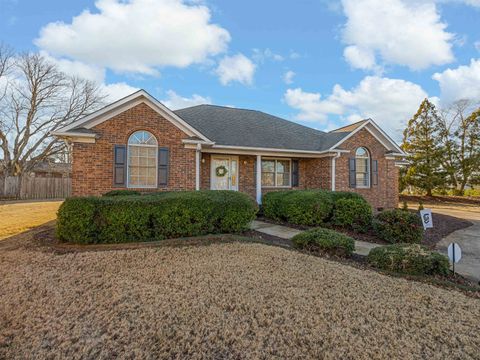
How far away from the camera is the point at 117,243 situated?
6.36 m

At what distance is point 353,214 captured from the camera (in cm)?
864

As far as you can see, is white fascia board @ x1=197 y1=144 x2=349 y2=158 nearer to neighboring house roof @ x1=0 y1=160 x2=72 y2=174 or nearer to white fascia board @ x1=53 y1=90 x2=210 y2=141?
white fascia board @ x1=53 y1=90 x2=210 y2=141

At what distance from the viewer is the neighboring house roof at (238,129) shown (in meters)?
9.32

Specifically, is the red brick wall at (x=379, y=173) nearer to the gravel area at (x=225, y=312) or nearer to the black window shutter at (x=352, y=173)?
the black window shutter at (x=352, y=173)

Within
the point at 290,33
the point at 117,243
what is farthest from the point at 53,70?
the point at 117,243

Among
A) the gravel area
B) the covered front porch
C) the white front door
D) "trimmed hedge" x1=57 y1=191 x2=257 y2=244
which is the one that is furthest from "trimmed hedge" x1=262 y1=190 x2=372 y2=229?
the gravel area

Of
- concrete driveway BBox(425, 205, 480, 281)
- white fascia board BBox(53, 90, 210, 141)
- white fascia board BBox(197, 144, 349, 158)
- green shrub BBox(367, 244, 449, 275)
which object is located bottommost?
concrete driveway BBox(425, 205, 480, 281)

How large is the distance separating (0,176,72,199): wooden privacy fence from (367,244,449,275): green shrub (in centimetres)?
2701

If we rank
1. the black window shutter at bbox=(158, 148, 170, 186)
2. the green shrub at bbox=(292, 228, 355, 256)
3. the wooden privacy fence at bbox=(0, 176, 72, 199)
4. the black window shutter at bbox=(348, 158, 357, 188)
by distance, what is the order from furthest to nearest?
the wooden privacy fence at bbox=(0, 176, 72, 199) → the black window shutter at bbox=(348, 158, 357, 188) → the black window shutter at bbox=(158, 148, 170, 186) → the green shrub at bbox=(292, 228, 355, 256)

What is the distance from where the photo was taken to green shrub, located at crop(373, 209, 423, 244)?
7.25 metres

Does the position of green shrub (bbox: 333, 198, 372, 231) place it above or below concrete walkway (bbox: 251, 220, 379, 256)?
above

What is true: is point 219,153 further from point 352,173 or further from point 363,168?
point 363,168

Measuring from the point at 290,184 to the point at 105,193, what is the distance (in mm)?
8590

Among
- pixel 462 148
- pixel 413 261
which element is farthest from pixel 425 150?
pixel 413 261
